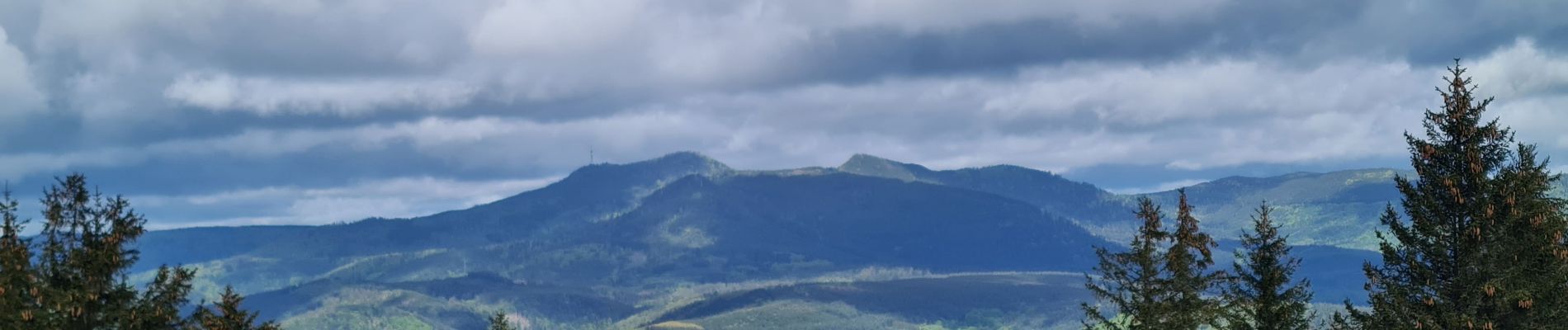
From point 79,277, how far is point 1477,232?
167 ft

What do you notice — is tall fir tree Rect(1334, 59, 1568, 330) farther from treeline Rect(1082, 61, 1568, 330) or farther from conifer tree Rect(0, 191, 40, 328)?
conifer tree Rect(0, 191, 40, 328)

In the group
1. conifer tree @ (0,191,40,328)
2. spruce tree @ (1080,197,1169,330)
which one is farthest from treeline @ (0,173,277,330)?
spruce tree @ (1080,197,1169,330)

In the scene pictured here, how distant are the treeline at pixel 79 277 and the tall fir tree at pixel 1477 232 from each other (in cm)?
4544

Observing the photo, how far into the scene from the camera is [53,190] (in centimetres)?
5516

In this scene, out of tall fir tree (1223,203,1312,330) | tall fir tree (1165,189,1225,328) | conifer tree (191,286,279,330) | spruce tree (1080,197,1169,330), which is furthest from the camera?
conifer tree (191,286,279,330)

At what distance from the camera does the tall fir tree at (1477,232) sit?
4603 centimetres

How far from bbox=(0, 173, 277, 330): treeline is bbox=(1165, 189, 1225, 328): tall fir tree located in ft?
125

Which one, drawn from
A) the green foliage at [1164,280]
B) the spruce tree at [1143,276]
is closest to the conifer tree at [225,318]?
the spruce tree at [1143,276]

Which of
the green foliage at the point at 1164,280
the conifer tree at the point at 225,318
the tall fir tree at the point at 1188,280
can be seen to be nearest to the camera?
the tall fir tree at the point at 1188,280

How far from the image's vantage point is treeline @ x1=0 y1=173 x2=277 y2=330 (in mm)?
54688

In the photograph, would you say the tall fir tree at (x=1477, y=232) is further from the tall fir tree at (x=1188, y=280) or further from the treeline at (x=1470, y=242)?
the tall fir tree at (x=1188, y=280)

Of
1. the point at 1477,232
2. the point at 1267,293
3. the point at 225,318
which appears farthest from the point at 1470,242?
the point at 225,318

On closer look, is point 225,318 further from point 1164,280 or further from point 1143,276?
point 1164,280

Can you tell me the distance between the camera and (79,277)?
55781 millimetres
